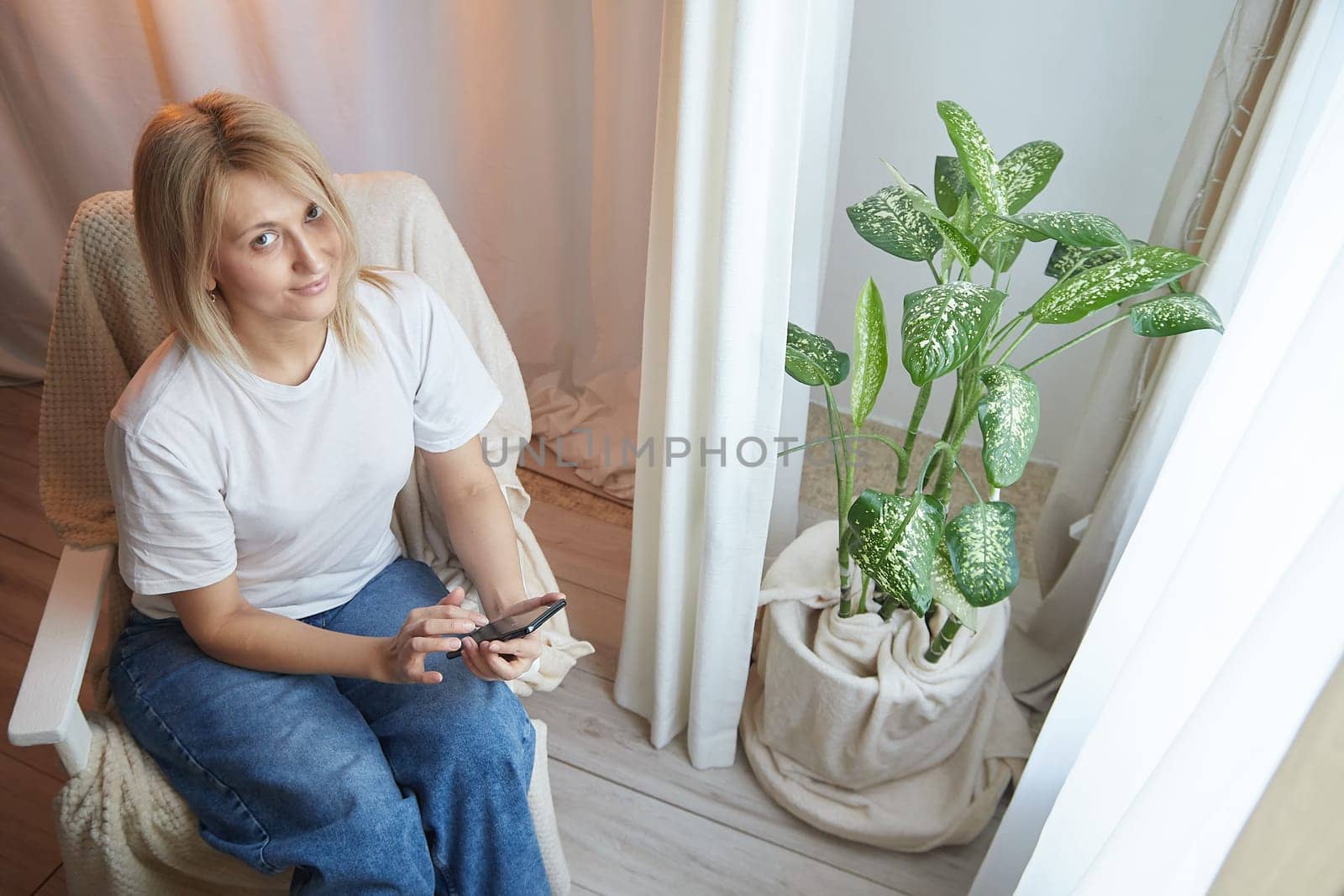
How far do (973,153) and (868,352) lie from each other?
26 centimetres

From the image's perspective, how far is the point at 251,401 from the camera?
105cm

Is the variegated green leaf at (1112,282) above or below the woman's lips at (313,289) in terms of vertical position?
above

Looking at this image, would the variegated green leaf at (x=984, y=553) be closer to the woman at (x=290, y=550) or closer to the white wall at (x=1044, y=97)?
the woman at (x=290, y=550)

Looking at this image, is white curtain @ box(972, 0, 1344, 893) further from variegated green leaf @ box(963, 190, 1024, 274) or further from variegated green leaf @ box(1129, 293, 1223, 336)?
variegated green leaf @ box(963, 190, 1024, 274)

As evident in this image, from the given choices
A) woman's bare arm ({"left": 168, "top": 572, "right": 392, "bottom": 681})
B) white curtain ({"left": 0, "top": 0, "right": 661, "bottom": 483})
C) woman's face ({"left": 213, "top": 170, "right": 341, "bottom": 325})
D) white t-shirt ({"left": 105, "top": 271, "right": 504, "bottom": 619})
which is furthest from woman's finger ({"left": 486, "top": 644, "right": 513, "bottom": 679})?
white curtain ({"left": 0, "top": 0, "right": 661, "bottom": 483})

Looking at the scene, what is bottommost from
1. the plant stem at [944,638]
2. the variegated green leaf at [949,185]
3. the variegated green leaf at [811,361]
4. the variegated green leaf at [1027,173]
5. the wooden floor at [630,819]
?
the wooden floor at [630,819]

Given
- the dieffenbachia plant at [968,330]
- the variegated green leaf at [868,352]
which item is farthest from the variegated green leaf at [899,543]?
the variegated green leaf at [868,352]

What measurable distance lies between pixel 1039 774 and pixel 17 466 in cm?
207

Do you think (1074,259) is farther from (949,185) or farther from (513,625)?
(513,625)

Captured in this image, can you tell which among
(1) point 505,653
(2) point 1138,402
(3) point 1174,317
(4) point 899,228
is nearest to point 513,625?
(1) point 505,653

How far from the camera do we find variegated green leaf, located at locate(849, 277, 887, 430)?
1.17 meters

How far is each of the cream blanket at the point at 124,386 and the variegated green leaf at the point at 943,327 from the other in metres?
0.64

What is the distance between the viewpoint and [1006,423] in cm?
98

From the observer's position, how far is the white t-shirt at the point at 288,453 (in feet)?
3.34
